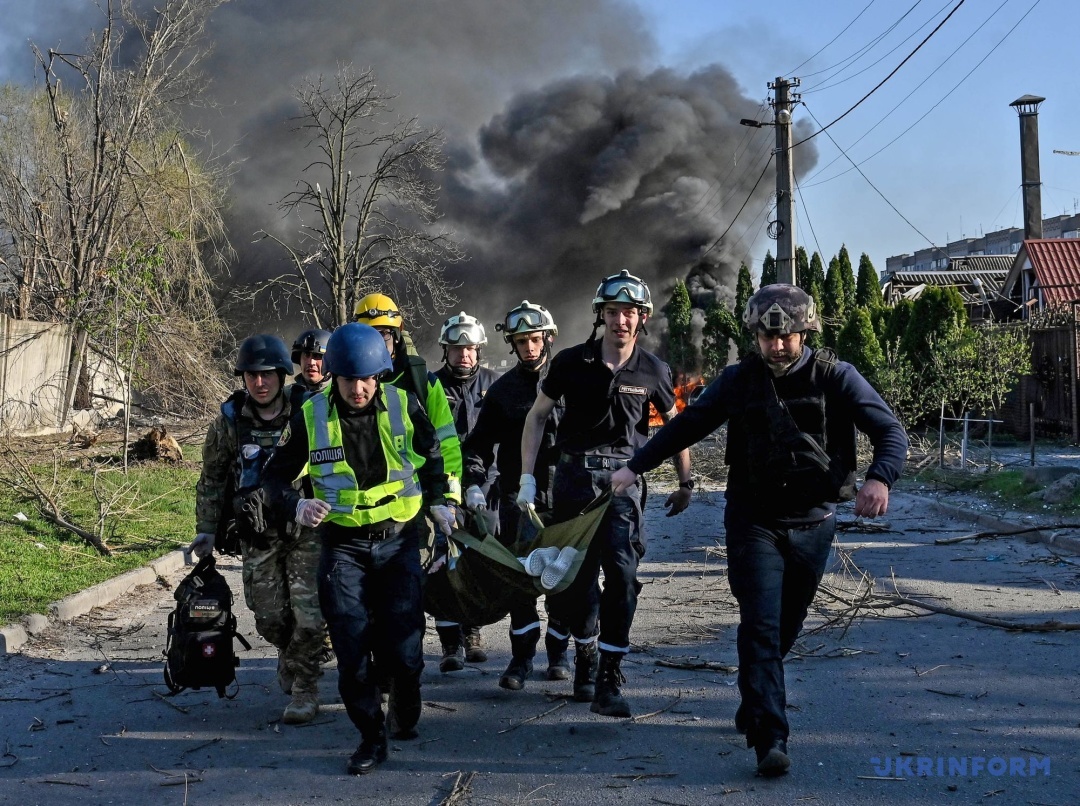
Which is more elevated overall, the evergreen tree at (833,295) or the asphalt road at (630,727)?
the evergreen tree at (833,295)

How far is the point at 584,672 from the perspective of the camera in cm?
501

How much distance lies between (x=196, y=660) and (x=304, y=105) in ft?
97.1

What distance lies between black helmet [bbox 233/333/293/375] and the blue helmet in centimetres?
88

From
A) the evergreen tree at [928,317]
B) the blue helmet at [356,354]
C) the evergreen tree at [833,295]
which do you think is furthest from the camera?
the evergreen tree at [833,295]

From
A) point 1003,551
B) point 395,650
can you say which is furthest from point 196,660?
point 1003,551

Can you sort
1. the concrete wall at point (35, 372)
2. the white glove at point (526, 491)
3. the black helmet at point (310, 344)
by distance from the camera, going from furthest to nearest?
1. the concrete wall at point (35, 372)
2. the black helmet at point (310, 344)
3. the white glove at point (526, 491)

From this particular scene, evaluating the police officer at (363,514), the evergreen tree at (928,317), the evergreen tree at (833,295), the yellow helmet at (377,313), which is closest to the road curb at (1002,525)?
the yellow helmet at (377,313)

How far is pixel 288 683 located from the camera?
5.15 metres

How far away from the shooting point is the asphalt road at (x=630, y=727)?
3811 mm

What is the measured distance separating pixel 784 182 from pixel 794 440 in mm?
17154

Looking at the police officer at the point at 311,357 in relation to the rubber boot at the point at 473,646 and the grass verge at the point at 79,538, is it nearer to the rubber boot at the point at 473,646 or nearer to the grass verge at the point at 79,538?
the rubber boot at the point at 473,646

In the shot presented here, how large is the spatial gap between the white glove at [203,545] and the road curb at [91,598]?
196 centimetres

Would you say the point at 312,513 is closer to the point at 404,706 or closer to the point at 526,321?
the point at 404,706

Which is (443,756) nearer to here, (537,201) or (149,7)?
(149,7)
